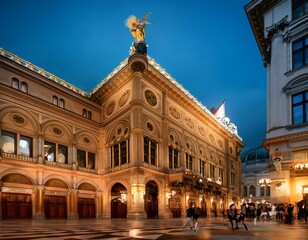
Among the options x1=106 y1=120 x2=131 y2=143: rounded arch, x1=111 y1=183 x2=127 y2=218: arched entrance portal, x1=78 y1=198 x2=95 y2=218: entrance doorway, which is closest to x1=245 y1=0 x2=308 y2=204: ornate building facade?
x1=106 y1=120 x2=131 y2=143: rounded arch

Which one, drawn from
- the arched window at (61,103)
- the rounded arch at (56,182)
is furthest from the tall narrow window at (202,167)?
the arched window at (61,103)

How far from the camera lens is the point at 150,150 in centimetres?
3497

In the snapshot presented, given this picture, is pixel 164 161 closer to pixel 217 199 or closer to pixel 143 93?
pixel 143 93

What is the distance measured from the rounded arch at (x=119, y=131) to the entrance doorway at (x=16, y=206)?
37.6ft

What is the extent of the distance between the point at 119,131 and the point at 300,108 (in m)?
20.5

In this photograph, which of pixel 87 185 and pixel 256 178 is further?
pixel 256 178

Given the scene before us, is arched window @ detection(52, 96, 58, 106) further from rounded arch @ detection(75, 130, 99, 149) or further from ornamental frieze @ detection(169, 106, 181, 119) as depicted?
ornamental frieze @ detection(169, 106, 181, 119)

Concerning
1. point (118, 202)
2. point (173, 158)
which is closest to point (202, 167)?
point (173, 158)

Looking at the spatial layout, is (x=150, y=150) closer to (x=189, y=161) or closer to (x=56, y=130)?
(x=189, y=161)

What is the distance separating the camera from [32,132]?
30.3m

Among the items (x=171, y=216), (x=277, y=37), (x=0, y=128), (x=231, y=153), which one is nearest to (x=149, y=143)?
(x=171, y=216)

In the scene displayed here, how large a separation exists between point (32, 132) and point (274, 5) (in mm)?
24725

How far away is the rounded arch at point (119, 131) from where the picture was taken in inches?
1381

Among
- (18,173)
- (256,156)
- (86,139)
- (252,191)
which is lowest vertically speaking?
(252,191)
